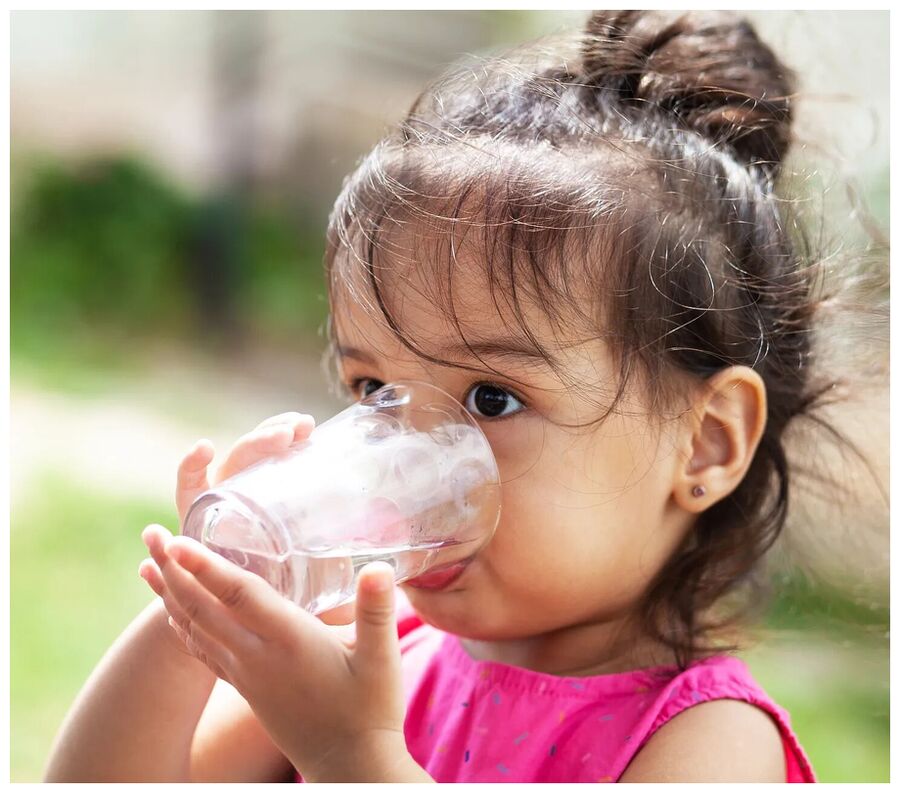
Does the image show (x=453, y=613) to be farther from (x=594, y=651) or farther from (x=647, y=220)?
(x=647, y=220)

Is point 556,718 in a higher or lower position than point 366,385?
lower

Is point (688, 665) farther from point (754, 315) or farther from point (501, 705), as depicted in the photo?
point (754, 315)

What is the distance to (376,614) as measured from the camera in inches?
31.9

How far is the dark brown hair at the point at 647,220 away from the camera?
101cm

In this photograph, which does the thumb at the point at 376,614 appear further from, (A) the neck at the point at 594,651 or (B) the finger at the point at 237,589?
(A) the neck at the point at 594,651

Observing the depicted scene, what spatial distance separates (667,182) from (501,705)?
546 millimetres

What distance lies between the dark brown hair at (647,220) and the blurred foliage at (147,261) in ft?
8.45

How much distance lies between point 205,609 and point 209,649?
0.18 ft

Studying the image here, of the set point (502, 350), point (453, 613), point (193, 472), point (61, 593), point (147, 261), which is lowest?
point (61, 593)

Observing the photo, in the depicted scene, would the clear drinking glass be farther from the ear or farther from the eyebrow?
the ear

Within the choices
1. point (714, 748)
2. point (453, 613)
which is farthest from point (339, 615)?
point (714, 748)

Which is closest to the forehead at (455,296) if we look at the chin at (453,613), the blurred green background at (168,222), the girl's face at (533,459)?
the girl's face at (533,459)

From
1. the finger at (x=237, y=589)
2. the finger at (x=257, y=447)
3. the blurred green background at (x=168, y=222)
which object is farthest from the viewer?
the blurred green background at (x=168, y=222)

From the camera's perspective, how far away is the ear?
108 cm
